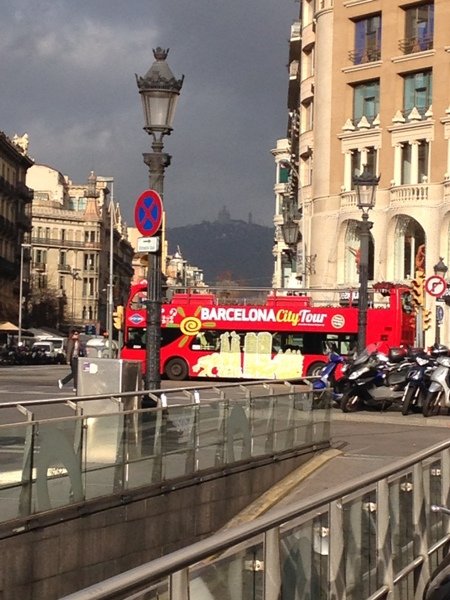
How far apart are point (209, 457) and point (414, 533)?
681cm

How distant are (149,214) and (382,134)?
141 feet

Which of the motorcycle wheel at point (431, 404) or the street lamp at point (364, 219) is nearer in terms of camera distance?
the motorcycle wheel at point (431, 404)

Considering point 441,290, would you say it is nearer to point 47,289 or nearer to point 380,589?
point 380,589

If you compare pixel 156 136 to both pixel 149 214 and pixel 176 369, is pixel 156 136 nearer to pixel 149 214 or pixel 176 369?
pixel 149 214

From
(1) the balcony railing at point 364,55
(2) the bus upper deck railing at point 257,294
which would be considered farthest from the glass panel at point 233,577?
(1) the balcony railing at point 364,55

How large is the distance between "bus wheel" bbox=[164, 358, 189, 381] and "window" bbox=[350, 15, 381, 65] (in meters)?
20.7

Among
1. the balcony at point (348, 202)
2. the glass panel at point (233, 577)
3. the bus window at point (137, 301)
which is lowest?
the glass panel at point (233, 577)

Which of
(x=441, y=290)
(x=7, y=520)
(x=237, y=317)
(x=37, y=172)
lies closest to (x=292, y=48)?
(x=237, y=317)

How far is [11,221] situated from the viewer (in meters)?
111

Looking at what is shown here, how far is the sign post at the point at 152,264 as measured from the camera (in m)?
15.6

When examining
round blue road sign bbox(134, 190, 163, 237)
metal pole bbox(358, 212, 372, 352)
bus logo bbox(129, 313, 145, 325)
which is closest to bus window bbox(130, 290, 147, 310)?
bus logo bbox(129, 313, 145, 325)

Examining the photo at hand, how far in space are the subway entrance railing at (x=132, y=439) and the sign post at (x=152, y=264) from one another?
109cm

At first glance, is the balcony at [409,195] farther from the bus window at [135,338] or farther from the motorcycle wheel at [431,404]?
the motorcycle wheel at [431,404]

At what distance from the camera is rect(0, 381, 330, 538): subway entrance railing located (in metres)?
10.8
